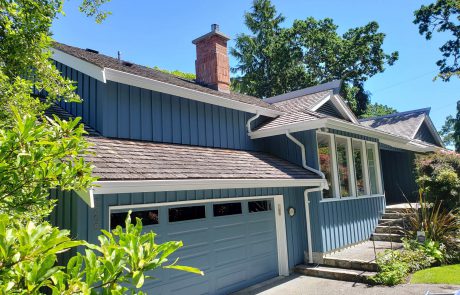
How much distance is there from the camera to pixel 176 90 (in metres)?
7.97

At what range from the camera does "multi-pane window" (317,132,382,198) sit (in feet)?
31.6

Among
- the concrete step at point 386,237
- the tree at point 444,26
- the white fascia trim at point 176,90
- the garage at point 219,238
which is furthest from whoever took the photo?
the tree at point 444,26

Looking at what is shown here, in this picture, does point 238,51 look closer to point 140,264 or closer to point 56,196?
point 56,196

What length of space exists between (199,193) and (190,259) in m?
1.27

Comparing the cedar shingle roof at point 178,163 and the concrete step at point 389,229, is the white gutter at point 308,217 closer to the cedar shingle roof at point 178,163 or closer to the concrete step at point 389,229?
the cedar shingle roof at point 178,163

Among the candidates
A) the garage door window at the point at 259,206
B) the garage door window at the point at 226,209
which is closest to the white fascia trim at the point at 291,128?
the garage door window at the point at 259,206

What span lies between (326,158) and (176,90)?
4.67 meters

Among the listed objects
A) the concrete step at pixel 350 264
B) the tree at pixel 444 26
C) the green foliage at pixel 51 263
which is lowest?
the concrete step at pixel 350 264

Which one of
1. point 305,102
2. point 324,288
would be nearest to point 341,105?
point 305,102

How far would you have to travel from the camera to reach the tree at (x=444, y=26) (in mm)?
23339

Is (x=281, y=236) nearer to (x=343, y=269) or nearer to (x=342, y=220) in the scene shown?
(x=343, y=269)

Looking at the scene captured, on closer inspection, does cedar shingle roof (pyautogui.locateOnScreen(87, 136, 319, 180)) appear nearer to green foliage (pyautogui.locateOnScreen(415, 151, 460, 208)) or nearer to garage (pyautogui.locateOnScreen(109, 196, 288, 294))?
garage (pyautogui.locateOnScreen(109, 196, 288, 294))

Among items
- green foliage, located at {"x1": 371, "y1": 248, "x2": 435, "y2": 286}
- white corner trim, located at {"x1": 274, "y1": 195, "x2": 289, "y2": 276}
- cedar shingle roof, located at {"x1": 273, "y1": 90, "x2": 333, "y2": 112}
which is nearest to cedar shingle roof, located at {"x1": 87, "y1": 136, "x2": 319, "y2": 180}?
white corner trim, located at {"x1": 274, "y1": 195, "x2": 289, "y2": 276}

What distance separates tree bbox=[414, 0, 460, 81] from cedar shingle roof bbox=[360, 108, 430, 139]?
5647 millimetres
